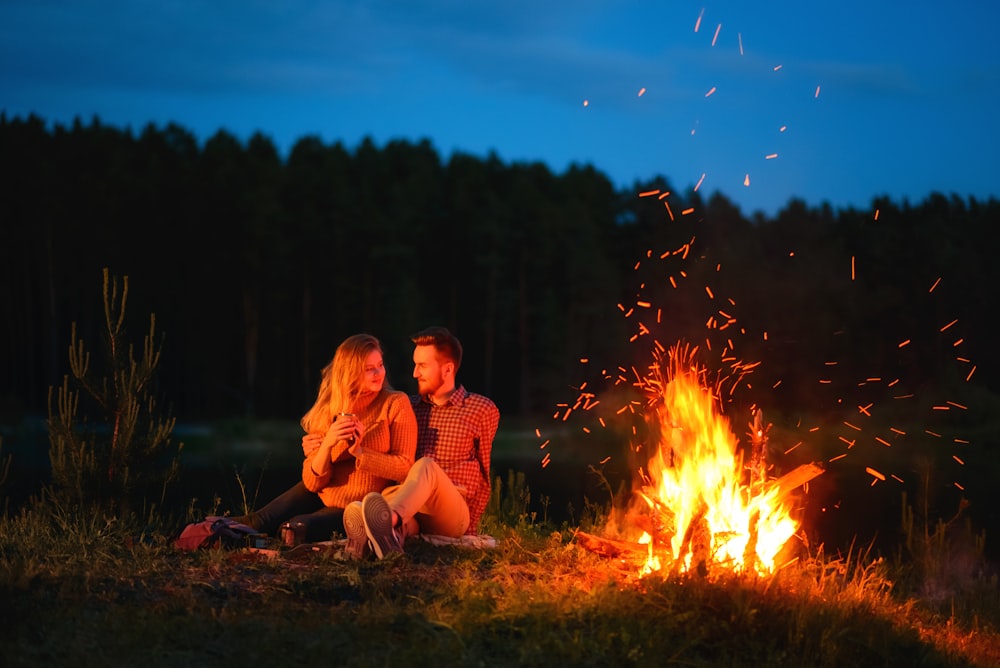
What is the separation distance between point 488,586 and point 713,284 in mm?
33703

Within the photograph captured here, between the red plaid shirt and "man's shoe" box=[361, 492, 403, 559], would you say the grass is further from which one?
the red plaid shirt

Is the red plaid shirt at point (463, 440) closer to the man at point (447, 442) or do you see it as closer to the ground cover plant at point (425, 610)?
the man at point (447, 442)

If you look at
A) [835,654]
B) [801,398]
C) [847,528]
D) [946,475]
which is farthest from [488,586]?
[801,398]

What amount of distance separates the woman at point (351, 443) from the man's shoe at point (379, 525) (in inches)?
22.8

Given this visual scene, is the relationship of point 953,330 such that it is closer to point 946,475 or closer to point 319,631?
point 946,475

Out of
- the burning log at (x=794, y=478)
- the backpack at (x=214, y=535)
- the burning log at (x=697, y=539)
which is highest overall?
the burning log at (x=794, y=478)

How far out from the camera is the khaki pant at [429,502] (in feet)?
23.3

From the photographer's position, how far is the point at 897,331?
140 feet

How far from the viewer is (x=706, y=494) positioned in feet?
23.5

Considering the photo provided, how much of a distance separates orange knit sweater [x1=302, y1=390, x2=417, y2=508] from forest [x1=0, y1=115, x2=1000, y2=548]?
29.6 meters

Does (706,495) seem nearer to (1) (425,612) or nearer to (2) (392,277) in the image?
(1) (425,612)

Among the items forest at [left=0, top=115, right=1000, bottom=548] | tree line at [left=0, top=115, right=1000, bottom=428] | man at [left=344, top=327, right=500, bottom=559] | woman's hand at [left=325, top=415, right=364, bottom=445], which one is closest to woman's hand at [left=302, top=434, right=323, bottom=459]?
woman's hand at [left=325, top=415, right=364, bottom=445]

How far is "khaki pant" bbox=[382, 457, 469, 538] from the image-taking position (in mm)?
7105

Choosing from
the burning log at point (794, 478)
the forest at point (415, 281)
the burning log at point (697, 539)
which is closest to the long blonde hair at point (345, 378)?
the burning log at point (697, 539)
